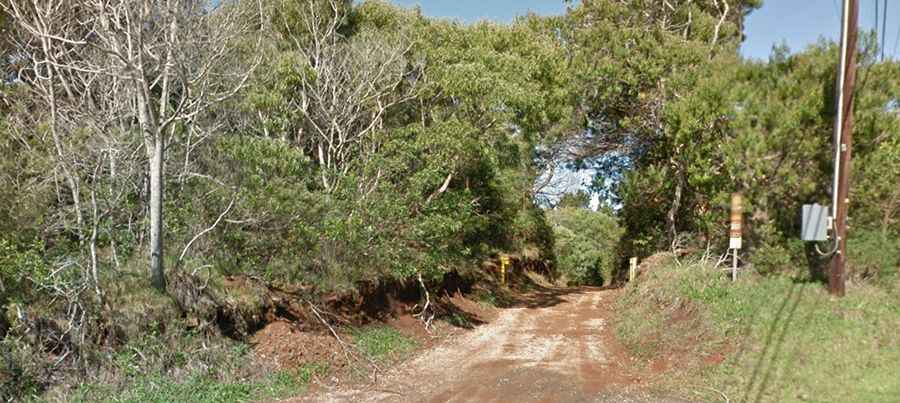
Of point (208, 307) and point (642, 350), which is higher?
point (208, 307)

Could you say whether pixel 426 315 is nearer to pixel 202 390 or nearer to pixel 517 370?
pixel 517 370

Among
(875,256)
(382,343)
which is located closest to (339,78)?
(382,343)

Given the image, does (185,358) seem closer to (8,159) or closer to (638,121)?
(8,159)

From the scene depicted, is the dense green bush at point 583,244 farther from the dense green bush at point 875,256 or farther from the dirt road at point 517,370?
the dense green bush at point 875,256

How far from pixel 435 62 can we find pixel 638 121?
6.86m

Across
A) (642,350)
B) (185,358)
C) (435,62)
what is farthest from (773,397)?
(435,62)

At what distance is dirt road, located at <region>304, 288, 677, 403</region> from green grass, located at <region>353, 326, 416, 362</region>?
0.43m

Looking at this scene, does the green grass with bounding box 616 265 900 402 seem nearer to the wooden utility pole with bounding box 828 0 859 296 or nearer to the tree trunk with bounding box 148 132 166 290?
the wooden utility pole with bounding box 828 0 859 296

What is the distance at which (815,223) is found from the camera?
11.0 m

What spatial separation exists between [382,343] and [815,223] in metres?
8.20

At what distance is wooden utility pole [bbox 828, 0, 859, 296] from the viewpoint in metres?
11.1

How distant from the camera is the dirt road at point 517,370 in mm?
8898

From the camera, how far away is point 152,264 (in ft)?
30.1

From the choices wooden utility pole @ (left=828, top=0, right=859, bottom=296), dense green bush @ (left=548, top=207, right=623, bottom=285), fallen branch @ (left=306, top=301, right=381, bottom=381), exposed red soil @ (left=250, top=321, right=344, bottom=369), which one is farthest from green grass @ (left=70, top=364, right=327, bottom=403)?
dense green bush @ (left=548, top=207, right=623, bottom=285)
